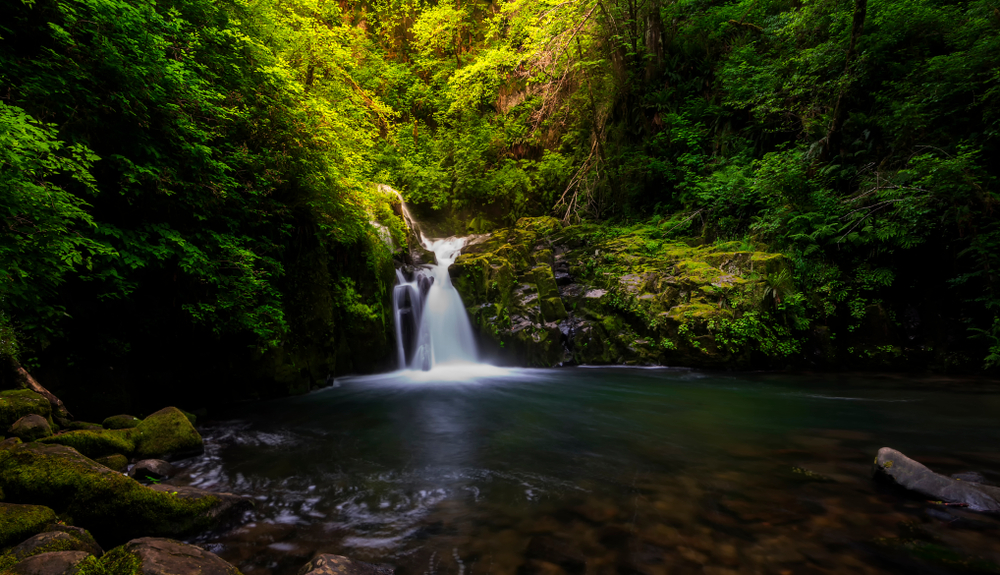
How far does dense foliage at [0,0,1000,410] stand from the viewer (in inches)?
187

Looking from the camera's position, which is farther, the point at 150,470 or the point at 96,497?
the point at 150,470

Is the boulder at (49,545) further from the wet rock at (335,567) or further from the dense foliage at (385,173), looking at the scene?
the dense foliage at (385,173)

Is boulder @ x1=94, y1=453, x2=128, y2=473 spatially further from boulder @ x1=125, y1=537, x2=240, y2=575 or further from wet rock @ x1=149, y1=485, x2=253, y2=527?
boulder @ x1=125, y1=537, x2=240, y2=575

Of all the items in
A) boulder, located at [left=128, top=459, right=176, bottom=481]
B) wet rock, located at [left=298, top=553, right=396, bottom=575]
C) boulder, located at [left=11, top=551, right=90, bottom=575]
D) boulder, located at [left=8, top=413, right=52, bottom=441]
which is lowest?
wet rock, located at [left=298, top=553, right=396, bottom=575]

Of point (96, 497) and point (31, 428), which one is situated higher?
point (31, 428)

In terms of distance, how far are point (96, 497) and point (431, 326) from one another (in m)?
9.04

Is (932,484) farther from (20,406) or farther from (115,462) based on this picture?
(20,406)

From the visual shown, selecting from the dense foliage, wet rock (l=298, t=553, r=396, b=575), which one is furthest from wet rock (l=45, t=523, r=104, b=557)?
the dense foliage

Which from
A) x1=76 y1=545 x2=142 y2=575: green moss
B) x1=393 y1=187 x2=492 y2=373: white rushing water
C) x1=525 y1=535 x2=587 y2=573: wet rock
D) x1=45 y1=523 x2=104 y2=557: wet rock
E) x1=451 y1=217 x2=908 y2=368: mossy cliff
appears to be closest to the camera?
x1=76 y1=545 x2=142 y2=575: green moss

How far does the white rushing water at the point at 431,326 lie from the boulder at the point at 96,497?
26.2ft

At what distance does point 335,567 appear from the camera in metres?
2.49

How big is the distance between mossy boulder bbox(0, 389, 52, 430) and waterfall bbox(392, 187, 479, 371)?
23.6 ft

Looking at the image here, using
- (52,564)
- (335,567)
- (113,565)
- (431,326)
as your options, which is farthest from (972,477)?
(431,326)

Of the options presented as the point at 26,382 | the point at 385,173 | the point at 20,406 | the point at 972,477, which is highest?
the point at 385,173
